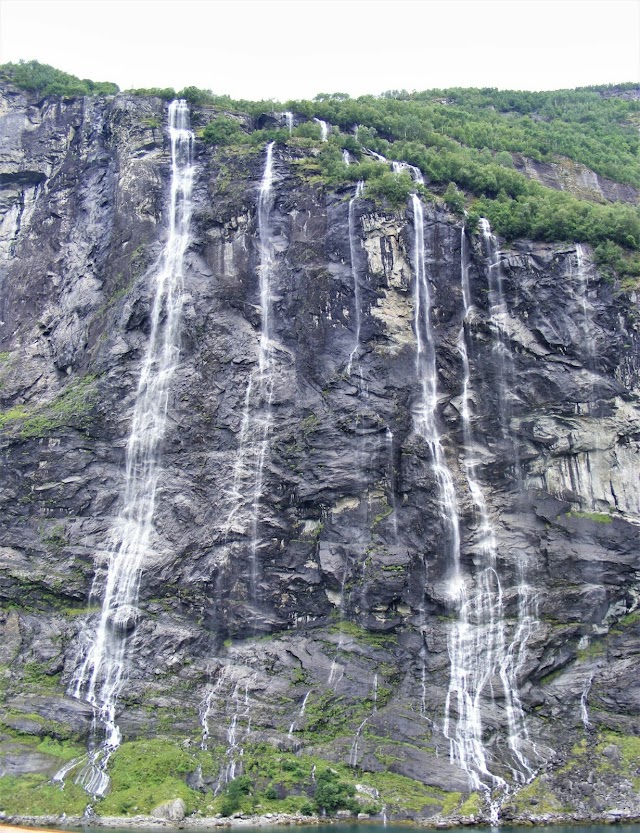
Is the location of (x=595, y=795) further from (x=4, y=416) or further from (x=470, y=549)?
(x=4, y=416)

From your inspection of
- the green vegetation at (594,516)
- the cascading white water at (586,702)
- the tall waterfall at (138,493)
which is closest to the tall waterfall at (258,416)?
the tall waterfall at (138,493)

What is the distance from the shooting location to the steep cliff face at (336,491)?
128 feet

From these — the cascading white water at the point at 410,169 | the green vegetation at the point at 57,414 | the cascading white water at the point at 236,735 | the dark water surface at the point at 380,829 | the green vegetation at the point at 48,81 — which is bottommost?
the dark water surface at the point at 380,829

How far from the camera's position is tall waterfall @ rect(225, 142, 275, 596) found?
44.4 meters

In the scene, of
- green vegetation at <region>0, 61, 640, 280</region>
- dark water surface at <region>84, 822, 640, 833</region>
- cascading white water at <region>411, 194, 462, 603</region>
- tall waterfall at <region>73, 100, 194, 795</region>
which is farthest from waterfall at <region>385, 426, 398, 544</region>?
green vegetation at <region>0, 61, 640, 280</region>

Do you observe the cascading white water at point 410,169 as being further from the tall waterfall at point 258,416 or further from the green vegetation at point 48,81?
the green vegetation at point 48,81

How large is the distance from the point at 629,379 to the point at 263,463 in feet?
65.5

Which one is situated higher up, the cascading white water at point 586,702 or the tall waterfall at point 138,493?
the tall waterfall at point 138,493

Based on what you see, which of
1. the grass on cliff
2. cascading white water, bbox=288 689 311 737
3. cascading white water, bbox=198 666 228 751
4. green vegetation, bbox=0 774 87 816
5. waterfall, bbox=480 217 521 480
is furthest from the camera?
waterfall, bbox=480 217 521 480

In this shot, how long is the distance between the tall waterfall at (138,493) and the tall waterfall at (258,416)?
4.47 meters

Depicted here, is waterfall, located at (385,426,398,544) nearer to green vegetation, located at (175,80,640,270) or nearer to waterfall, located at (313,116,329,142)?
green vegetation, located at (175,80,640,270)

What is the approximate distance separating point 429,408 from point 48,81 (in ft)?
126

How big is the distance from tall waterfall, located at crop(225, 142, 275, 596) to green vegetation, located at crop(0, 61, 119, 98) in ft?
57.3

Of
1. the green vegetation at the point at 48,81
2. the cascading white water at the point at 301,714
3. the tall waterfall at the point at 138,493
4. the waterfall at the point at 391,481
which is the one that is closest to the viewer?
the cascading white water at the point at 301,714
